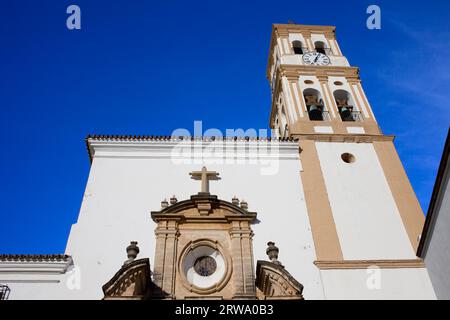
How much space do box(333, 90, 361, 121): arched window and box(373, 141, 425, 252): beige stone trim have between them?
198 centimetres

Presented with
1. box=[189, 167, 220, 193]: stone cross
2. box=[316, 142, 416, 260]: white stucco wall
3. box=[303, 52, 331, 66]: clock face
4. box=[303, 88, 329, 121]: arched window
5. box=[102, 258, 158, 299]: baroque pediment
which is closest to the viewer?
box=[102, 258, 158, 299]: baroque pediment

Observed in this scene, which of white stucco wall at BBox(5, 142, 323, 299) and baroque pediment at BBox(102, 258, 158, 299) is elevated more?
white stucco wall at BBox(5, 142, 323, 299)

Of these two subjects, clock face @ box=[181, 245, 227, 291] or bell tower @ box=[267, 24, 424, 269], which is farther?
bell tower @ box=[267, 24, 424, 269]

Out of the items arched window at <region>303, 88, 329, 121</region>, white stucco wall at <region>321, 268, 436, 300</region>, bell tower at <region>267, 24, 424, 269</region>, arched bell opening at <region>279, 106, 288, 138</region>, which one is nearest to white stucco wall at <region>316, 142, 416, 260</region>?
bell tower at <region>267, 24, 424, 269</region>

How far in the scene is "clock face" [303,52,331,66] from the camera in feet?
60.3

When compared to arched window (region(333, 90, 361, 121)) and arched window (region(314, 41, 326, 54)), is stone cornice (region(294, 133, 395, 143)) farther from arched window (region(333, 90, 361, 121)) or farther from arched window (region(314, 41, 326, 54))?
arched window (region(314, 41, 326, 54))

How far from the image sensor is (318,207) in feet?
38.8

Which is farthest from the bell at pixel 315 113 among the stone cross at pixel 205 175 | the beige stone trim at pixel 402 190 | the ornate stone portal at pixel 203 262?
the ornate stone portal at pixel 203 262

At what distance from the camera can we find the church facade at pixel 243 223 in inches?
381

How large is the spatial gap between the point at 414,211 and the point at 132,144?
873 centimetres

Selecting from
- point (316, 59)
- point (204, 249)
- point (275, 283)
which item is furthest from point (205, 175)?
point (316, 59)

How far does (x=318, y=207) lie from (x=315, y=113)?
5509 mm
